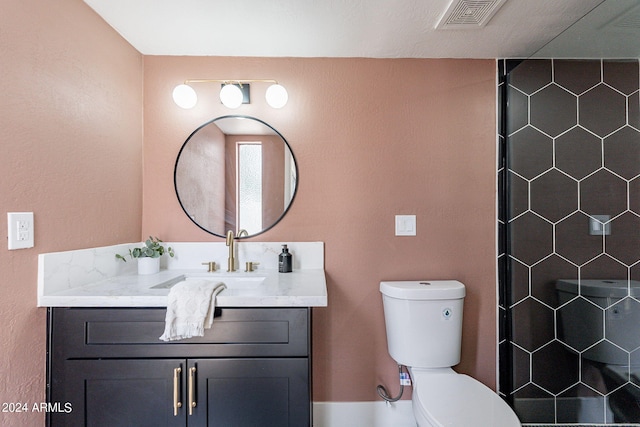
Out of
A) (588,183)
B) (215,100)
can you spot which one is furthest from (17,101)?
(588,183)

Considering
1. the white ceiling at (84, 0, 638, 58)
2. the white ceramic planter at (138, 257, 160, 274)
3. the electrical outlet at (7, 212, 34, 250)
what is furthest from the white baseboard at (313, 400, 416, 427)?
the white ceiling at (84, 0, 638, 58)

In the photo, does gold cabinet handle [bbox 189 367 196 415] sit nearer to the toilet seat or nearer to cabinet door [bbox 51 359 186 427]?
cabinet door [bbox 51 359 186 427]

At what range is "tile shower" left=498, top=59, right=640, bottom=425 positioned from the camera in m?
1.39

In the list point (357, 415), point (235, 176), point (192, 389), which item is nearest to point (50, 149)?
point (235, 176)

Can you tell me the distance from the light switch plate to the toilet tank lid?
0.93 ft

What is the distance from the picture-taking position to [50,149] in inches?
45.9

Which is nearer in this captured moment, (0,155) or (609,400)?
(0,155)

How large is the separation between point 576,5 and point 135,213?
230cm

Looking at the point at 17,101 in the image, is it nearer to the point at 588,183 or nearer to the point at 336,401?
the point at 336,401

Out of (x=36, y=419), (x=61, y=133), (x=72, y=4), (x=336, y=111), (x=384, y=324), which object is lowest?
(x=36, y=419)

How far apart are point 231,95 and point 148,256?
94 cm

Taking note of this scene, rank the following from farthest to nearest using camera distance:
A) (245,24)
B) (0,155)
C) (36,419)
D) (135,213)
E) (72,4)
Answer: (135,213) < (245,24) < (72,4) < (36,419) < (0,155)

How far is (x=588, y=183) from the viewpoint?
1493 millimetres

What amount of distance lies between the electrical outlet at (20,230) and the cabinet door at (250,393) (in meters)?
0.70
